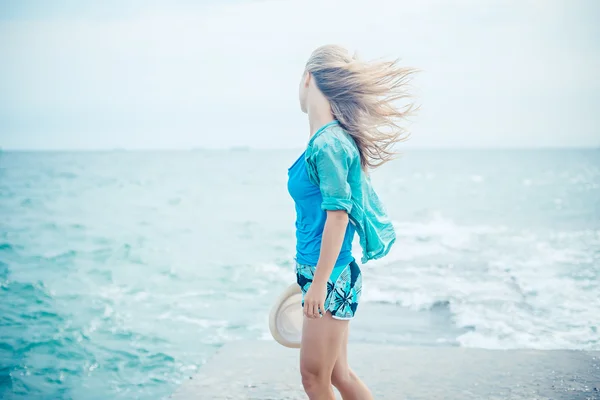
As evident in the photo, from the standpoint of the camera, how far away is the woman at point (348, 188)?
2445 millimetres

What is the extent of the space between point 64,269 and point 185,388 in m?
9.79

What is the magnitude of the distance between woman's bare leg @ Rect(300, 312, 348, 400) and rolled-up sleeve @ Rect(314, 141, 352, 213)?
0.52m

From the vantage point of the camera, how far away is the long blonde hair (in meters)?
2.55

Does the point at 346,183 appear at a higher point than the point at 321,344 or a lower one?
higher

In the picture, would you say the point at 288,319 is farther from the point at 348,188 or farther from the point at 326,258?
the point at 348,188

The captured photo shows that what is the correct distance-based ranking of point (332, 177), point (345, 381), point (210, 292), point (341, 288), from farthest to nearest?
point (210, 292) < point (345, 381) < point (341, 288) < point (332, 177)

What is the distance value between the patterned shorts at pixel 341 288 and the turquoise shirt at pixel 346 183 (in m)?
0.13

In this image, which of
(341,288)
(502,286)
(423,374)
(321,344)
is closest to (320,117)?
(341,288)

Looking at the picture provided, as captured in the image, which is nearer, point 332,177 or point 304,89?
point 332,177

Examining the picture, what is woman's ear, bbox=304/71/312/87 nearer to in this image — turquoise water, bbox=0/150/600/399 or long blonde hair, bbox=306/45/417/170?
long blonde hair, bbox=306/45/417/170

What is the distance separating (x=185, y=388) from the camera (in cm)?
403

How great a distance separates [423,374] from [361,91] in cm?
248

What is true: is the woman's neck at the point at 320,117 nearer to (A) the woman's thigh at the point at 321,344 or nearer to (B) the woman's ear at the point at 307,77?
(B) the woman's ear at the point at 307,77

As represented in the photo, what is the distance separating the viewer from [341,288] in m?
2.56
